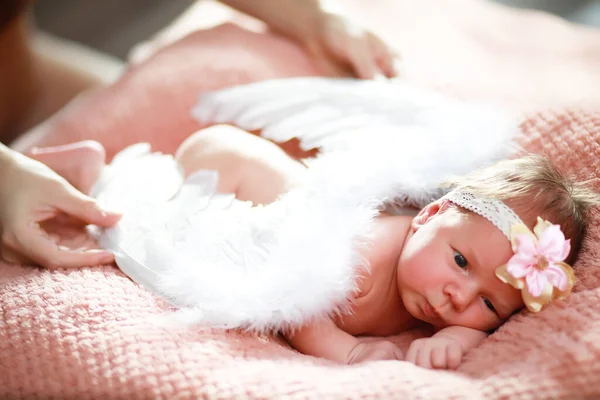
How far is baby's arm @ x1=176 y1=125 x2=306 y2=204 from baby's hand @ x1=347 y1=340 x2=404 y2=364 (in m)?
0.31

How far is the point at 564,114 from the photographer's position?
1094mm

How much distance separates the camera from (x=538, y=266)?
886 mm

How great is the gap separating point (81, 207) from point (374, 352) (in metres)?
0.53

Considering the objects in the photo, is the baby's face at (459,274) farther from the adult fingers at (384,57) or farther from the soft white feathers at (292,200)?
the adult fingers at (384,57)

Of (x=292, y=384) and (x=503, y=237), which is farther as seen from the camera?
(x=503, y=237)

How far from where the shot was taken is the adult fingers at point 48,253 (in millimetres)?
969

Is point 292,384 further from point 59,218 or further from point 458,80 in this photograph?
point 458,80

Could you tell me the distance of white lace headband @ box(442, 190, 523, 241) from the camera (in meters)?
0.92

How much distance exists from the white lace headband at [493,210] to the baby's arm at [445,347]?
0.16 metres

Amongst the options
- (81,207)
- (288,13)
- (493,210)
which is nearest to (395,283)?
(493,210)

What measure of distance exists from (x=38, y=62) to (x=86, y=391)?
142 cm

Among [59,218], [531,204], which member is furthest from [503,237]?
[59,218]

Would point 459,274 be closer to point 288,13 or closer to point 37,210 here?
point 37,210

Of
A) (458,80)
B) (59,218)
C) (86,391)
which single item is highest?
(458,80)
